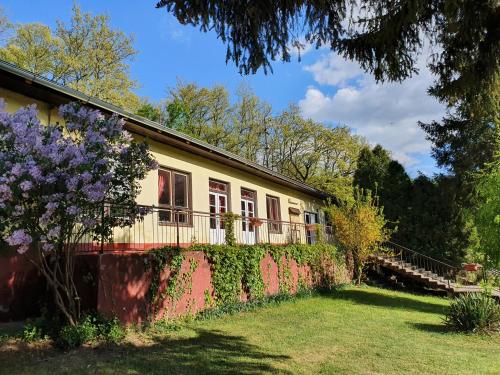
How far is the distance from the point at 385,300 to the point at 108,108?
12164 mm

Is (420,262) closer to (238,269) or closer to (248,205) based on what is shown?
(248,205)

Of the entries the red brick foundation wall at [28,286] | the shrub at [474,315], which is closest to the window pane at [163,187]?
the red brick foundation wall at [28,286]

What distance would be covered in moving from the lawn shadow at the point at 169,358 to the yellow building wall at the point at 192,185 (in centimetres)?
401

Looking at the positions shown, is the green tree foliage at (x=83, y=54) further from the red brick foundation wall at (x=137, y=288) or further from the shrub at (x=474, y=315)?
the shrub at (x=474, y=315)

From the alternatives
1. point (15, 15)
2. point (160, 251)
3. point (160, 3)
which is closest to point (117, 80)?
point (15, 15)

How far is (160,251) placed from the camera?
973 centimetres

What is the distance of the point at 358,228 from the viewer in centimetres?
2009

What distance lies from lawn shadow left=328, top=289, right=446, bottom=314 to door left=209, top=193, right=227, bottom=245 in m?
4.86

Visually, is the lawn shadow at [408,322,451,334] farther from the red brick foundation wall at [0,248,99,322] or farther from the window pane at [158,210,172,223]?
the red brick foundation wall at [0,248,99,322]

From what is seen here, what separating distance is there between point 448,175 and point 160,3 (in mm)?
22813

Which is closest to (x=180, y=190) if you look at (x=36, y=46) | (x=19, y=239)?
(x=19, y=239)

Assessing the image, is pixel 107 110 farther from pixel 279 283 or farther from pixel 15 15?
pixel 15 15

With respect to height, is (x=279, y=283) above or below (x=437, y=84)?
below

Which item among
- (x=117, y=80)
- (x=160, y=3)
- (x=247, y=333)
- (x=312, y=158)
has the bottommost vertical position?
(x=247, y=333)
